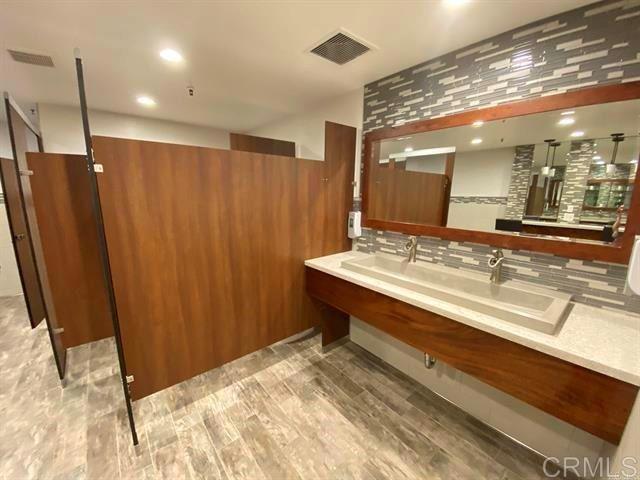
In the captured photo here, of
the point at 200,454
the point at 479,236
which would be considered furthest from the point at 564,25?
the point at 200,454

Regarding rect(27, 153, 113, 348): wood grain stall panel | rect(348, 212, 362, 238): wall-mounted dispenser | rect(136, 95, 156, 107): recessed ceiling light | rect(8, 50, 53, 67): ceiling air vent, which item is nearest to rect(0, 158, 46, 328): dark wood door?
rect(27, 153, 113, 348): wood grain stall panel

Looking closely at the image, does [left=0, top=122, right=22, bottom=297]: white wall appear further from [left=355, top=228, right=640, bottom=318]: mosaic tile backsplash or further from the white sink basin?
[left=355, top=228, right=640, bottom=318]: mosaic tile backsplash

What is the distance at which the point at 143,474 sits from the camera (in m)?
1.34

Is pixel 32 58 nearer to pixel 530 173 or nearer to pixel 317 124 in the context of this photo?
pixel 317 124

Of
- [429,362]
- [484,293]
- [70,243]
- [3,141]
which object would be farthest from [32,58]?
[429,362]

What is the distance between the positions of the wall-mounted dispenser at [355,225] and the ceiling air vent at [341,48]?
3.85ft

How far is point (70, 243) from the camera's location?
2236mm

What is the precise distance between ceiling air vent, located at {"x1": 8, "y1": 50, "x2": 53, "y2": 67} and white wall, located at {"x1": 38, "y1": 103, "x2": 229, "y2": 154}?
4.13 ft

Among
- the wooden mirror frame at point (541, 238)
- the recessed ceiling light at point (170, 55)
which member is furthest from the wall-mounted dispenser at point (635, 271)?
the recessed ceiling light at point (170, 55)

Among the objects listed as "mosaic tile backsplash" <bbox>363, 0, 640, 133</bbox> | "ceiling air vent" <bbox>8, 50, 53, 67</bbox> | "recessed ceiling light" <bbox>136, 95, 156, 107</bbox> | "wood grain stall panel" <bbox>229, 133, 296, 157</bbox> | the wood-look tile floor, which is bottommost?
the wood-look tile floor

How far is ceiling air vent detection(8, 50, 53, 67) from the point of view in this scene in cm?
176

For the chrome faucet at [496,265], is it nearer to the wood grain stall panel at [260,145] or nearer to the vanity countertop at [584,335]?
the vanity countertop at [584,335]

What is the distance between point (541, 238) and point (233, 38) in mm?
2136

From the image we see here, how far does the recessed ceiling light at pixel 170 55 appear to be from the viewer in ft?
5.70
